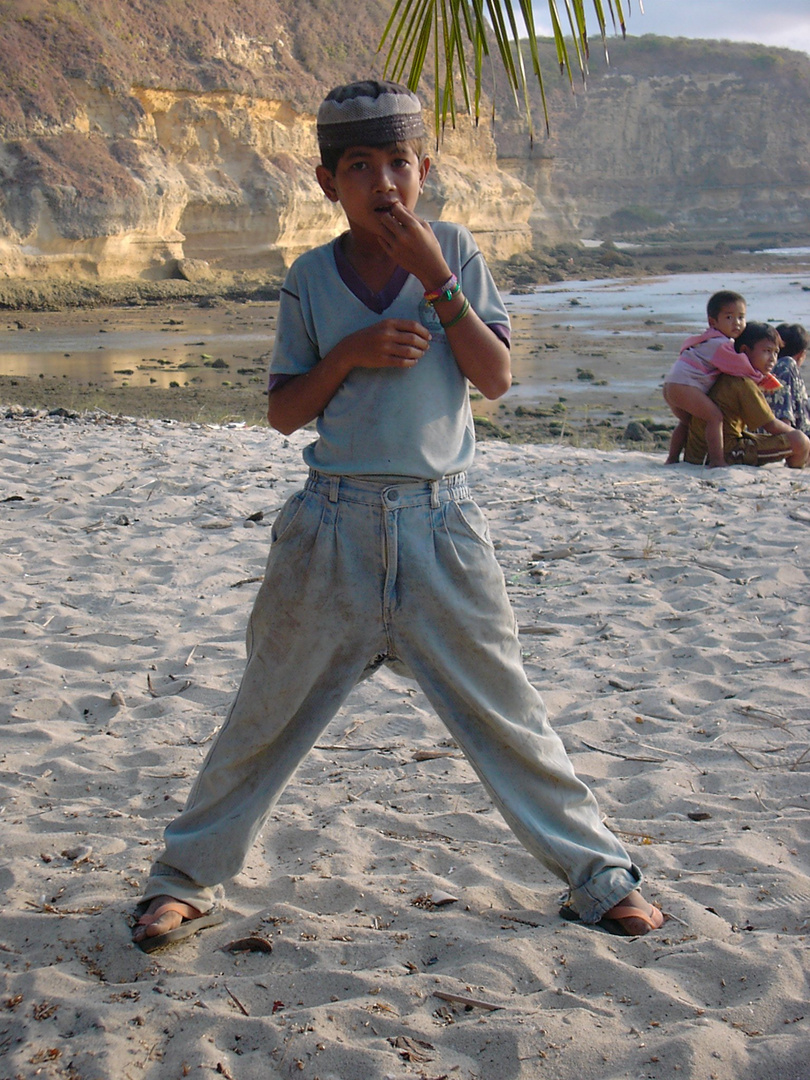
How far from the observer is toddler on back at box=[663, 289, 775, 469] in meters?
6.70

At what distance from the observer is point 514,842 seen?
2615mm

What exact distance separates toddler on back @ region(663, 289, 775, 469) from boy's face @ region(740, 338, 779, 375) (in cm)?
10

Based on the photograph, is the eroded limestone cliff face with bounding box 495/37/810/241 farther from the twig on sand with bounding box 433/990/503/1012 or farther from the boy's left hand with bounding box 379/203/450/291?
the twig on sand with bounding box 433/990/503/1012

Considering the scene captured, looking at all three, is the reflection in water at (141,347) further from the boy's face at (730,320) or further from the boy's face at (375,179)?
the boy's face at (375,179)

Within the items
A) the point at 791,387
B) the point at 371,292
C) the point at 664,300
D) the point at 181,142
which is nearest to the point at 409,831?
the point at 371,292

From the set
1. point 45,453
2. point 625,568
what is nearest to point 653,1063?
point 625,568

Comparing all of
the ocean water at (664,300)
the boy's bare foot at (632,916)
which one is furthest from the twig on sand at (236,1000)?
the ocean water at (664,300)

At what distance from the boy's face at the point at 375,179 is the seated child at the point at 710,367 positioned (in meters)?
5.21

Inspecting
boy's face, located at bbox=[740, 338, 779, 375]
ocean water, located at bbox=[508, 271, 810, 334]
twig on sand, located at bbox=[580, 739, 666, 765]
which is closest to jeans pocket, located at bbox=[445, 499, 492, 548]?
twig on sand, located at bbox=[580, 739, 666, 765]

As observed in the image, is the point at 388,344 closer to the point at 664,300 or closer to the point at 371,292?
the point at 371,292

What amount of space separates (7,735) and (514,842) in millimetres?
1624

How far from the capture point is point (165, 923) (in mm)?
2074

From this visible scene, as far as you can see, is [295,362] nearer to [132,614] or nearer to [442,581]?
[442,581]

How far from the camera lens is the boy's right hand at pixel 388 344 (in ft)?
6.10
